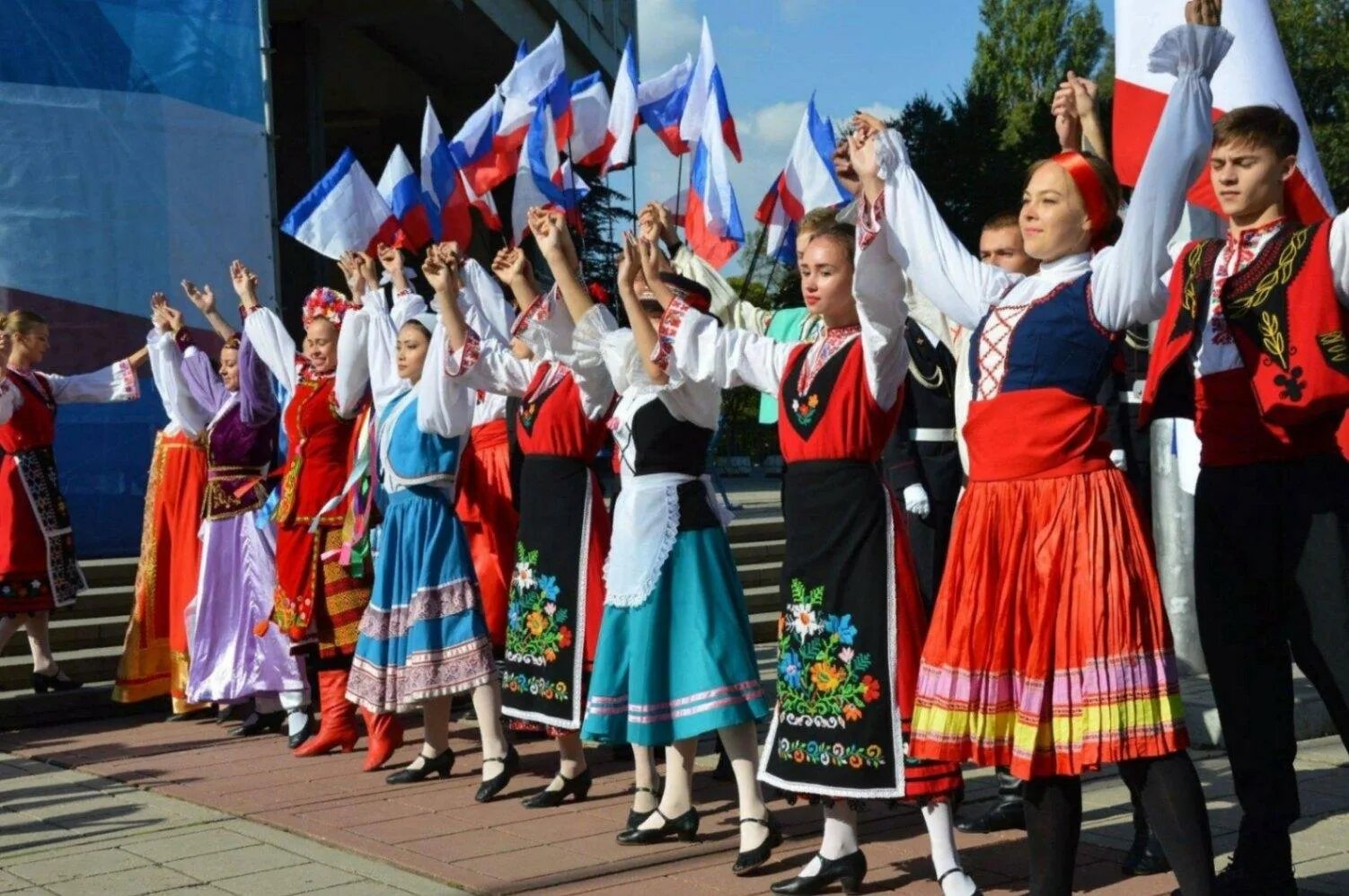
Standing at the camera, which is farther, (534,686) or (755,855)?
(534,686)

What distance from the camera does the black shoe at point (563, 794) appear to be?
591 centimetres

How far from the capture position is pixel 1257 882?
12.7ft

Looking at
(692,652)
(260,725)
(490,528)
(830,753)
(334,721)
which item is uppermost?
(490,528)

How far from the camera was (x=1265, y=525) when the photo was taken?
3830 mm

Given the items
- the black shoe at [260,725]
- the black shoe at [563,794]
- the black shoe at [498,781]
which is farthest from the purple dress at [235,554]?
the black shoe at [563,794]

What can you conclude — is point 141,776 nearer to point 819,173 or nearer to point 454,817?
point 454,817

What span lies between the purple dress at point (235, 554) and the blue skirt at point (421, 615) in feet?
5.48

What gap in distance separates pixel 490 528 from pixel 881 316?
330 cm

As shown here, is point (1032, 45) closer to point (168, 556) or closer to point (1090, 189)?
point (168, 556)

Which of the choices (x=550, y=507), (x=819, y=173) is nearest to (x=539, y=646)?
(x=550, y=507)

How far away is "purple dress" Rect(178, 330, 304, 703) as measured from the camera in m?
8.04

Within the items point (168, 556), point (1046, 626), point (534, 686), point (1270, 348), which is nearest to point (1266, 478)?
point (1270, 348)

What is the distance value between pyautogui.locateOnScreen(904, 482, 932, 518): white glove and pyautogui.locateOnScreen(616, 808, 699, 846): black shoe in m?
1.31

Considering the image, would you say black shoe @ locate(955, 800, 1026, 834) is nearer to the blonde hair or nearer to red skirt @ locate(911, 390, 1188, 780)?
red skirt @ locate(911, 390, 1188, 780)
